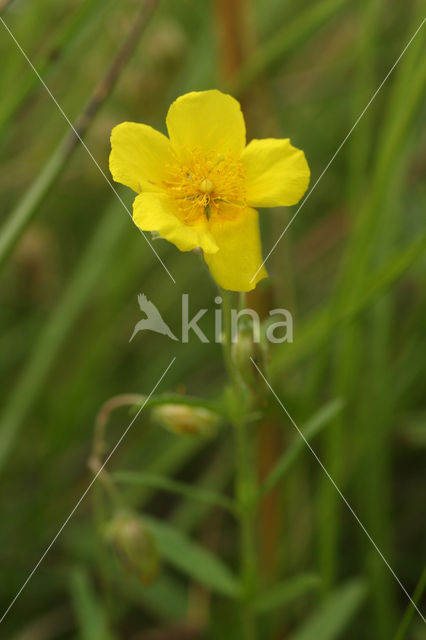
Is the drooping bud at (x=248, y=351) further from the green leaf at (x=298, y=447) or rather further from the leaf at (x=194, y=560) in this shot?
the leaf at (x=194, y=560)

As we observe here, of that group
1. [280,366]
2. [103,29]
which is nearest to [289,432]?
[280,366]

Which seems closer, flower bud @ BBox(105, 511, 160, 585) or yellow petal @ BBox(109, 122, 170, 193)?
yellow petal @ BBox(109, 122, 170, 193)

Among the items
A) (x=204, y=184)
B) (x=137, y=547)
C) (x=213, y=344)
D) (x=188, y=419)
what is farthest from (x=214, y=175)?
(x=213, y=344)

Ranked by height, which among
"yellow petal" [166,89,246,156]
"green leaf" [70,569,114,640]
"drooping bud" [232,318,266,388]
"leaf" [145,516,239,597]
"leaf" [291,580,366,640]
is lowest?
"green leaf" [70,569,114,640]

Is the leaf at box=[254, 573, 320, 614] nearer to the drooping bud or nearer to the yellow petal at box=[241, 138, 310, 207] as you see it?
the drooping bud

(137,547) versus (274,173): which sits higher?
(274,173)

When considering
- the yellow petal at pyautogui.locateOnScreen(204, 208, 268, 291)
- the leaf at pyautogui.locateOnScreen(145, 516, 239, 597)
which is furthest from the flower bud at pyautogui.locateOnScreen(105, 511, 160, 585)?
the yellow petal at pyautogui.locateOnScreen(204, 208, 268, 291)

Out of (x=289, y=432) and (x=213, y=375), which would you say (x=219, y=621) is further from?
(x=213, y=375)

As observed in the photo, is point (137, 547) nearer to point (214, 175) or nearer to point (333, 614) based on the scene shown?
point (333, 614)
